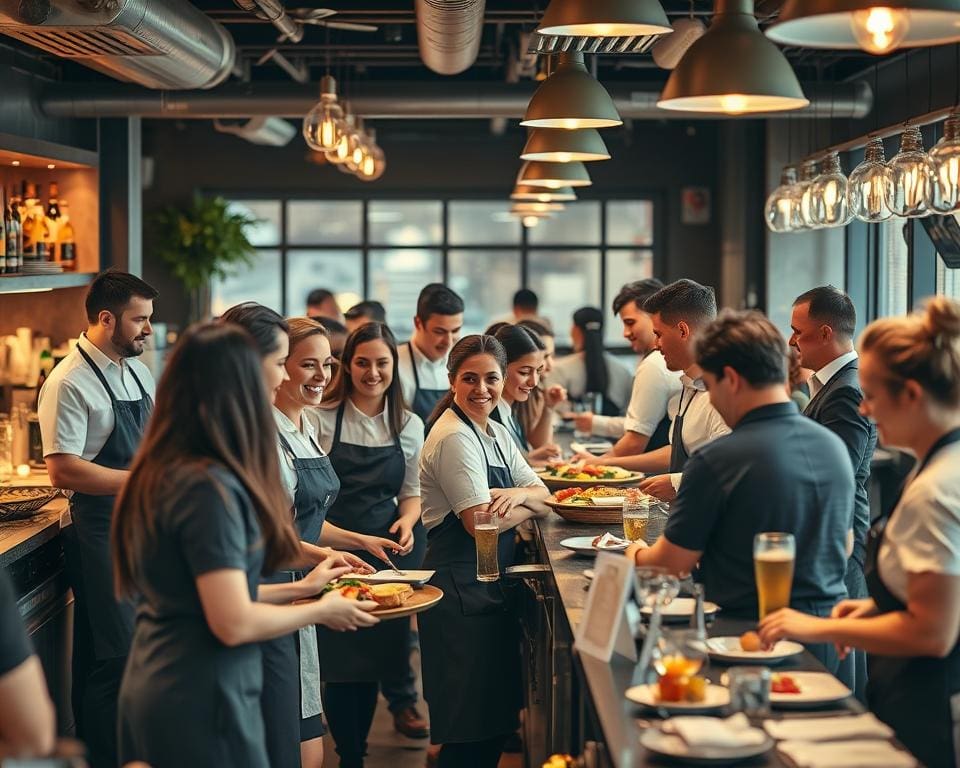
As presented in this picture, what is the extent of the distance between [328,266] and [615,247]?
2731 mm

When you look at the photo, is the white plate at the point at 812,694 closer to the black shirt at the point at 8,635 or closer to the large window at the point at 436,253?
the black shirt at the point at 8,635

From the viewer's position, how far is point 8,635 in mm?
2270

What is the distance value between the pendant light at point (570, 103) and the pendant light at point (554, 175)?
1543mm

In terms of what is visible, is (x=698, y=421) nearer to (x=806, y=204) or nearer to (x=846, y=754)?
(x=806, y=204)

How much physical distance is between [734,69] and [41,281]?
424cm

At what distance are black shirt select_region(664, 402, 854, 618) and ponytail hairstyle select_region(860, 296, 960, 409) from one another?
406 millimetres

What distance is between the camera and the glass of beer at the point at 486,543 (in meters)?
4.18

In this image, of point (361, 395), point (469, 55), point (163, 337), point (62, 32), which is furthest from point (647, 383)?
point (163, 337)

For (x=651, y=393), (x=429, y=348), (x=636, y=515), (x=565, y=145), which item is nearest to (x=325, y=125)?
(x=429, y=348)

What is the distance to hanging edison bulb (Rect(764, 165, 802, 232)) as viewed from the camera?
19.9ft

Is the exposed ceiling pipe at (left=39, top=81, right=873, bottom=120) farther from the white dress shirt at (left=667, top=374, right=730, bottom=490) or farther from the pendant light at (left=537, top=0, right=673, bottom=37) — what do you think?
the pendant light at (left=537, top=0, right=673, bottom=37)

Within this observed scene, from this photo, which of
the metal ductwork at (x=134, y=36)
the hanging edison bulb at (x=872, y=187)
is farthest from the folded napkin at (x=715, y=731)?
the metal ductwork at (x=134, y=36)

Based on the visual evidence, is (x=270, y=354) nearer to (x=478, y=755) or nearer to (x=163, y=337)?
(x=478, y=755)

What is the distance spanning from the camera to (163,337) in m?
9.11
